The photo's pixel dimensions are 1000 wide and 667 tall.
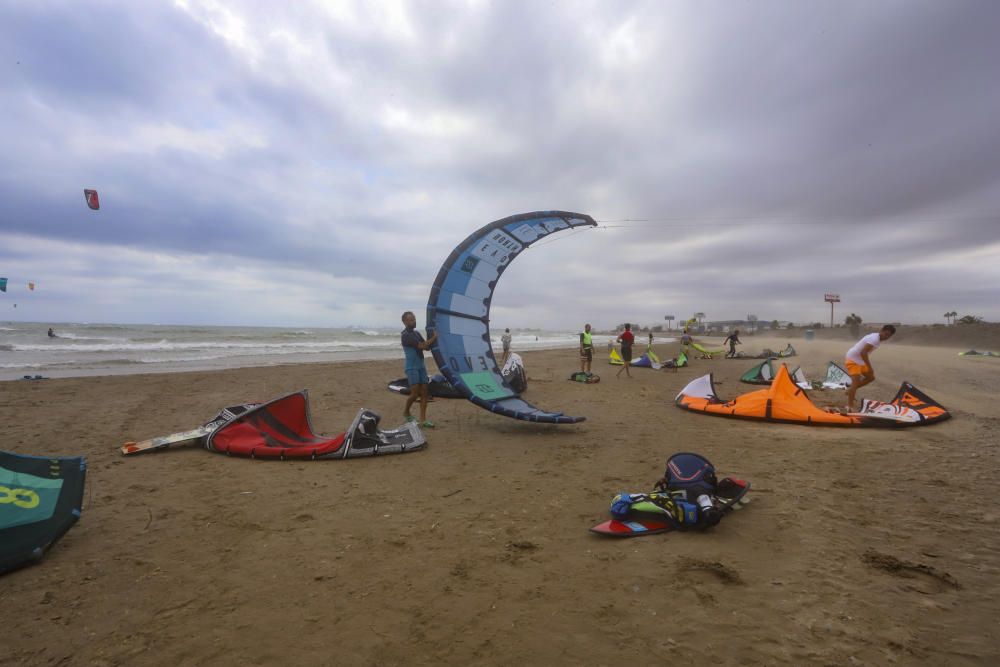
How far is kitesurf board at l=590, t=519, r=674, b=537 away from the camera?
3.50 meters

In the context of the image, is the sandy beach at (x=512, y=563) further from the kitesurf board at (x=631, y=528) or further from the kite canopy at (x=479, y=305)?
the kite canopy at (x=479, y=305)

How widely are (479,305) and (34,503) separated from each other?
5.73m

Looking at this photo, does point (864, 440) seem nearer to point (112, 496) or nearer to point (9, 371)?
point (112, 496)

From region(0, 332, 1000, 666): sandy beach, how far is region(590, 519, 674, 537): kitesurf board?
0.30 ft

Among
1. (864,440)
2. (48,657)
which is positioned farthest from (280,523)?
(864,440)

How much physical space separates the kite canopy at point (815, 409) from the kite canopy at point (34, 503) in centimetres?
850

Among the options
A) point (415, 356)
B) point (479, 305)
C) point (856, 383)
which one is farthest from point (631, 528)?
point (856, 383)

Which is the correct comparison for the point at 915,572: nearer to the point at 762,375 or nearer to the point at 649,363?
the point at 762,375

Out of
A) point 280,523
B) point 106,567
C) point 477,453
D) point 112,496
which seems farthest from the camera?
point 477,453

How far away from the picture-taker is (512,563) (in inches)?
126

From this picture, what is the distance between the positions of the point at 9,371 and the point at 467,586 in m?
20.0

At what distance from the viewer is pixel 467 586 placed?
293 centimetres

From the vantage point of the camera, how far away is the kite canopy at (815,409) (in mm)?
7016

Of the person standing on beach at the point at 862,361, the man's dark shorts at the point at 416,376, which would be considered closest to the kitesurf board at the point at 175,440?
the man's dark shorts at the point at 416,376
